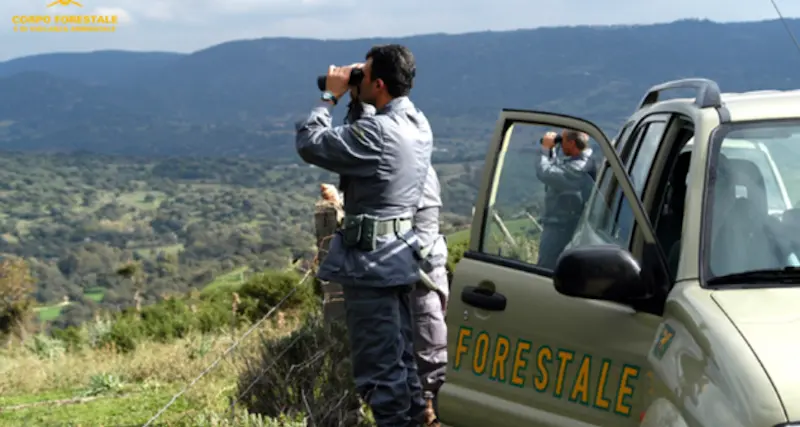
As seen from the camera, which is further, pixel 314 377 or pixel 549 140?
pixel 314 377

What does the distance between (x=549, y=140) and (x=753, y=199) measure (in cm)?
74

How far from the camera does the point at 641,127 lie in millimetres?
4348

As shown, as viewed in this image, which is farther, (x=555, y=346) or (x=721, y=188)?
(x=555, y=346)

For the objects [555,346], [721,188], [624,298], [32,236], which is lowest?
[32,236]

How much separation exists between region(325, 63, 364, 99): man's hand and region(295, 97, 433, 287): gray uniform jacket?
132 mm

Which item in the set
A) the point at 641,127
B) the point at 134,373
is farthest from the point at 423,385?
the point at 134,373

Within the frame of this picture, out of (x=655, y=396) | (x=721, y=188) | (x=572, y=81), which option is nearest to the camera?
(x=655, y=396)

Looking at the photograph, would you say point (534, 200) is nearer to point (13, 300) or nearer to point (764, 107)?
point (764, 107)

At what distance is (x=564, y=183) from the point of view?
3.51 metres

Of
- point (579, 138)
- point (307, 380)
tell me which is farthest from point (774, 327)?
point (307, 380)

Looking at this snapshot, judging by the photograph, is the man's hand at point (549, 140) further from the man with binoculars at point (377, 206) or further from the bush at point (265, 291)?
the bush at point (265, 291)

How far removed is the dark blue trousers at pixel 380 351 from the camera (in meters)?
4.78

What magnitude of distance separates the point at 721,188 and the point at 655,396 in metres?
0.67

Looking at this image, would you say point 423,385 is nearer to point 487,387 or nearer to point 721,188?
point 487,387
